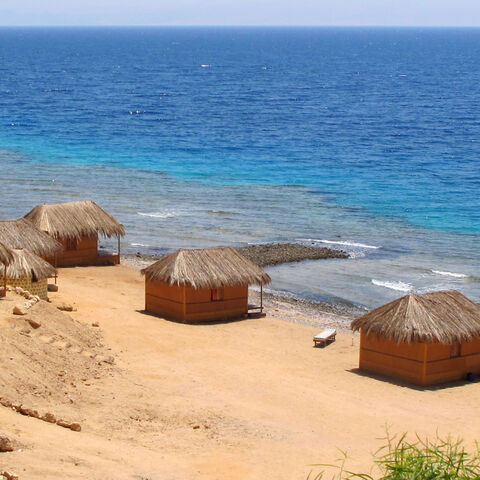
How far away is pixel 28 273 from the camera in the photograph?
25078 mm

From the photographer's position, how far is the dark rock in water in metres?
36.1

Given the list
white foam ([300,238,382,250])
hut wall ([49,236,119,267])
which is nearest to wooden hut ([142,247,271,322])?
hut wall ([49,236,119,267])

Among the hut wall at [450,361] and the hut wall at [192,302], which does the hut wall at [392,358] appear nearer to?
the hut wall at [450,361]

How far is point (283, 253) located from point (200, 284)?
11.0 meters

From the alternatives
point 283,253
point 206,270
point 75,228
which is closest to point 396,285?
point 283,253

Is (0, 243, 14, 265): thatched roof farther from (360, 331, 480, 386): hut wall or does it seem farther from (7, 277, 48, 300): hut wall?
(360, 331, 480, 386): hut wall

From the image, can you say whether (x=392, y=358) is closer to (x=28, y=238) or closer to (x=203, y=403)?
(x=203, y=403)

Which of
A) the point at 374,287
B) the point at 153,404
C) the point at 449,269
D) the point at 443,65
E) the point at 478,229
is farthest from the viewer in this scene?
the point at 443,65

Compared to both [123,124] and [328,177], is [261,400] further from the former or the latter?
[123,124]

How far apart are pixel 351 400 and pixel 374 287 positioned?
1260 cm

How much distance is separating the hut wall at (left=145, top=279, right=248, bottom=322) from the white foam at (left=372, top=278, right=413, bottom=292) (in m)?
6.96

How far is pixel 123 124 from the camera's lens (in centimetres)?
8075

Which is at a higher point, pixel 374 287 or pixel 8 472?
pixel 8 472

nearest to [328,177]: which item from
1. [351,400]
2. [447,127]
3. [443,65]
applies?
[447,127]
